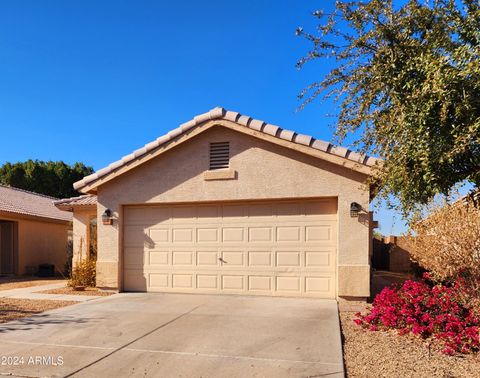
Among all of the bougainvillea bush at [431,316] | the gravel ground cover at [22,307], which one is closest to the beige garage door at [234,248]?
the gravel ground cover at [22,307]

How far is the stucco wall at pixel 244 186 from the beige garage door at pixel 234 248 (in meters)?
0.35

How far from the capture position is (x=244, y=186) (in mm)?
10148

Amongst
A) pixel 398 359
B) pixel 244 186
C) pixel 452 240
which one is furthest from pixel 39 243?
pixel 452 240

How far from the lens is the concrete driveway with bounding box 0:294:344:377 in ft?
16.5

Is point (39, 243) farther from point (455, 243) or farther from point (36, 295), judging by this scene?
point (455, 243)

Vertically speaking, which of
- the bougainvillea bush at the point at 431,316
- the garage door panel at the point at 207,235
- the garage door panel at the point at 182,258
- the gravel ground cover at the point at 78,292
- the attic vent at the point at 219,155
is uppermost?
the attic vent at the point at 219,155

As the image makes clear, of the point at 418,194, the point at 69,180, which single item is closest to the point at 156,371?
the point at 418,194

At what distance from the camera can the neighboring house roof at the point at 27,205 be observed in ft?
55.7

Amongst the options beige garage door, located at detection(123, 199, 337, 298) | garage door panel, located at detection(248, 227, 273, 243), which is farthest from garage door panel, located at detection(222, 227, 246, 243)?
garage door panel, located at detection(248, 227, 273, 243)

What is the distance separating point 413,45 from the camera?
17.9 feet

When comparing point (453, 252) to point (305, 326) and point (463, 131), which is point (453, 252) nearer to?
point (463, 131)

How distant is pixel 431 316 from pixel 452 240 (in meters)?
1.41

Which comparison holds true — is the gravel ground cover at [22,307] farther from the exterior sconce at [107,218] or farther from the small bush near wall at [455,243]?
the small bush near wall at [455,243]

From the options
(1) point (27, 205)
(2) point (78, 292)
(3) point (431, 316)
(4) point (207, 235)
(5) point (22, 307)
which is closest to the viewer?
(3) point (431, 316)
